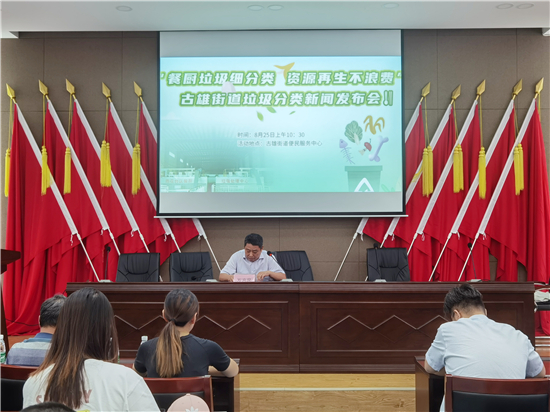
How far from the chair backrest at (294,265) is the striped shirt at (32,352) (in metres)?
3.28

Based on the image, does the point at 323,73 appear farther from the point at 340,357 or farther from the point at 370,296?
the point at 340,357

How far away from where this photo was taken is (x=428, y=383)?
2455 mm

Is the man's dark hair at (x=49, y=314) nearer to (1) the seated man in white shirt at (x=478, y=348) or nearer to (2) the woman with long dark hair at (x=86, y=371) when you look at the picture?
(2) the woman with long dark hair at (x=86, y=371)

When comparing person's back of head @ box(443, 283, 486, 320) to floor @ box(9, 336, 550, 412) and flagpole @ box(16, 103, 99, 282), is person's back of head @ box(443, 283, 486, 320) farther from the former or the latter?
flagpole @ box(16, 103, 99, 282)

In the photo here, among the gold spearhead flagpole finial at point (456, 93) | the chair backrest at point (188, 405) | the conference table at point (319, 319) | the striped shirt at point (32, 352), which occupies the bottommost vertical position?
the conference table at point (319, 319)

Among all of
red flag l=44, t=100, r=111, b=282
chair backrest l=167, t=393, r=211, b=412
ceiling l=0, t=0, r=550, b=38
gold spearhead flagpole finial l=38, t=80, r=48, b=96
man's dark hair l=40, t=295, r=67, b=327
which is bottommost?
chair backrest l=167, t=393, r=211, b=412

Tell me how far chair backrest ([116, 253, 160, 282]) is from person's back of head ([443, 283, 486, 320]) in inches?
130

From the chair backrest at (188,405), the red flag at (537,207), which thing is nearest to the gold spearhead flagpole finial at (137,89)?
the red flag at (537,207)

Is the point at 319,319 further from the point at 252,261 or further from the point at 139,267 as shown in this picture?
the point at 139,267

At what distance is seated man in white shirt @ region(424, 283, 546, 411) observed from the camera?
2.05 m

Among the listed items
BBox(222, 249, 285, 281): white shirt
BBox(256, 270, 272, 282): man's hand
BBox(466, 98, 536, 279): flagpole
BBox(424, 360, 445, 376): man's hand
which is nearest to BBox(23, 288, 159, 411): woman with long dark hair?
BBox(424, 360, 445, 376): man's hand

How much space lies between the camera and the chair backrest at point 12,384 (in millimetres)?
1945

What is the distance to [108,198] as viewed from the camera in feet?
19.2

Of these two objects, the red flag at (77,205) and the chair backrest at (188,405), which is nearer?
the chair backrest at (188,405)
